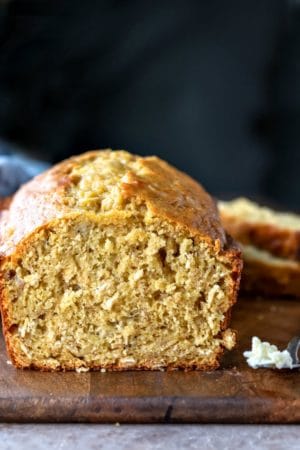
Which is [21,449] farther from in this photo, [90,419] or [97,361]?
[97,361]

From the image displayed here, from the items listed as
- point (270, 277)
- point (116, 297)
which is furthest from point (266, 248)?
point (116, 297)

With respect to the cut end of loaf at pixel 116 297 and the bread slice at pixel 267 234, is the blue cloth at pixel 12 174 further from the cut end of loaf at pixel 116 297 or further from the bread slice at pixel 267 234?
the cut end of loaf at pixel 116 297

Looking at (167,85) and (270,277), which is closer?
(270,277)

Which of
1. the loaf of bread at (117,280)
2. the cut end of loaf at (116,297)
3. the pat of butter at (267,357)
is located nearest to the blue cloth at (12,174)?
the loaf of bread at (117,280)

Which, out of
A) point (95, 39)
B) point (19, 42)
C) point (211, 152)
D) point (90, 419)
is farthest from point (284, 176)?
point (90, 419)

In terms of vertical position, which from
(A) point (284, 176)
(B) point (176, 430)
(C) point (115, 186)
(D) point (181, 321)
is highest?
(C) point (115, 186)

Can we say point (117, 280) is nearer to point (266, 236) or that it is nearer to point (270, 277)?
point (270, 277)
